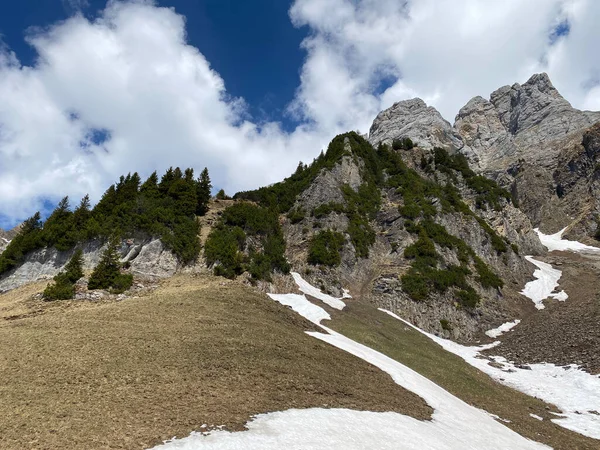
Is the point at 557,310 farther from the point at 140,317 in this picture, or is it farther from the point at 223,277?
the point at 140,317

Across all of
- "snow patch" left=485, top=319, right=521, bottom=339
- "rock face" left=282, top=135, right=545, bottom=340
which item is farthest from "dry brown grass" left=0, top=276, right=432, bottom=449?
"snow patch" left=485, top=319, right=521, bottom=339

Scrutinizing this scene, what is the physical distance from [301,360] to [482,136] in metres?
192

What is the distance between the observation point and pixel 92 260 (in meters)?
36.7

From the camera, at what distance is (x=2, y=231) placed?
134500 mm

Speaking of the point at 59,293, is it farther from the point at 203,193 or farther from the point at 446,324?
the point at 446,324

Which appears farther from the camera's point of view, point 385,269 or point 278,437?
point 385,269

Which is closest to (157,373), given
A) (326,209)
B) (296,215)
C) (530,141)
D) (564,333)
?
(564,333)

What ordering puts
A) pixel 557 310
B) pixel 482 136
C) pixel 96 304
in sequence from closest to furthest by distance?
pixel 96 304 → pixel 557 310 → pixel 482 136

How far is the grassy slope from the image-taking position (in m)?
17.6

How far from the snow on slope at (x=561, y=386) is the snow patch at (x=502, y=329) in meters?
8.60

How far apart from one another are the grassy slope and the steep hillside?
843 centimetres

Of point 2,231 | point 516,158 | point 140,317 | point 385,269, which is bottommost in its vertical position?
point 140,317

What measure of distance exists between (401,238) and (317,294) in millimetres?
21300

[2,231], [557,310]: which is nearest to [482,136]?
[557,310]
